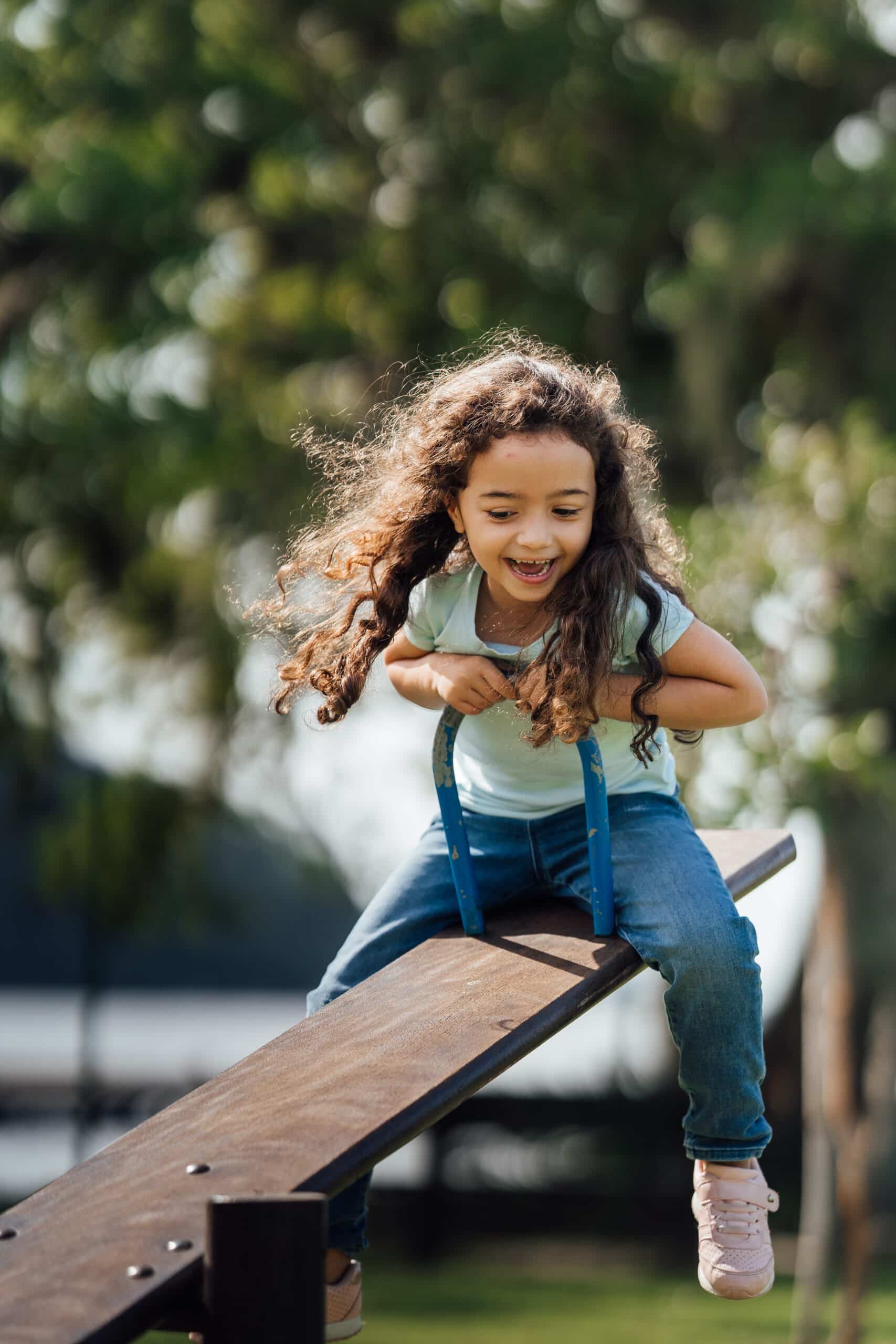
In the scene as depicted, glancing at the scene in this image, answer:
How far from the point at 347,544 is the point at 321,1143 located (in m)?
0.99

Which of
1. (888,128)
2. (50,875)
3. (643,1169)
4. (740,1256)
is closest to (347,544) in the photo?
(740,1256)

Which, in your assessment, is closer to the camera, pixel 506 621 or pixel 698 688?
pixel 698 688

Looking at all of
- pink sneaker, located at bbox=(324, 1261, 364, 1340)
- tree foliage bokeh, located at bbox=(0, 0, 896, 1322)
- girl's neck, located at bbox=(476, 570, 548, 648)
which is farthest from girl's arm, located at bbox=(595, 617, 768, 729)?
tree foliage bokeh, located at bbox=(0, 0, 896, 1322)

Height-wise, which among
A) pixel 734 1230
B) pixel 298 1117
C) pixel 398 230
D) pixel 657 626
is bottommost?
pixel 734 1230

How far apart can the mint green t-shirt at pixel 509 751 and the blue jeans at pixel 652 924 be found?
0.07 ft

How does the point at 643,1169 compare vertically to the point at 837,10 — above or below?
below

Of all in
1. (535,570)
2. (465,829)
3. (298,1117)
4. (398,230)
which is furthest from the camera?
(398,230)

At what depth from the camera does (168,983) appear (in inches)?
538

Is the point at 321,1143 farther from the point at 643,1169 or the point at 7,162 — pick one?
the point at 643,1169

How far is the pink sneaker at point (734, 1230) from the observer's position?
1996 millimetres

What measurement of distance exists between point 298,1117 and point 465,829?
0.64m

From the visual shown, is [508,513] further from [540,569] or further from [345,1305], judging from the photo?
[345,1305]

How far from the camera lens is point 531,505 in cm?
203

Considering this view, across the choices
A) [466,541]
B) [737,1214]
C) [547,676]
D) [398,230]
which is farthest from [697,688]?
[398,230]
